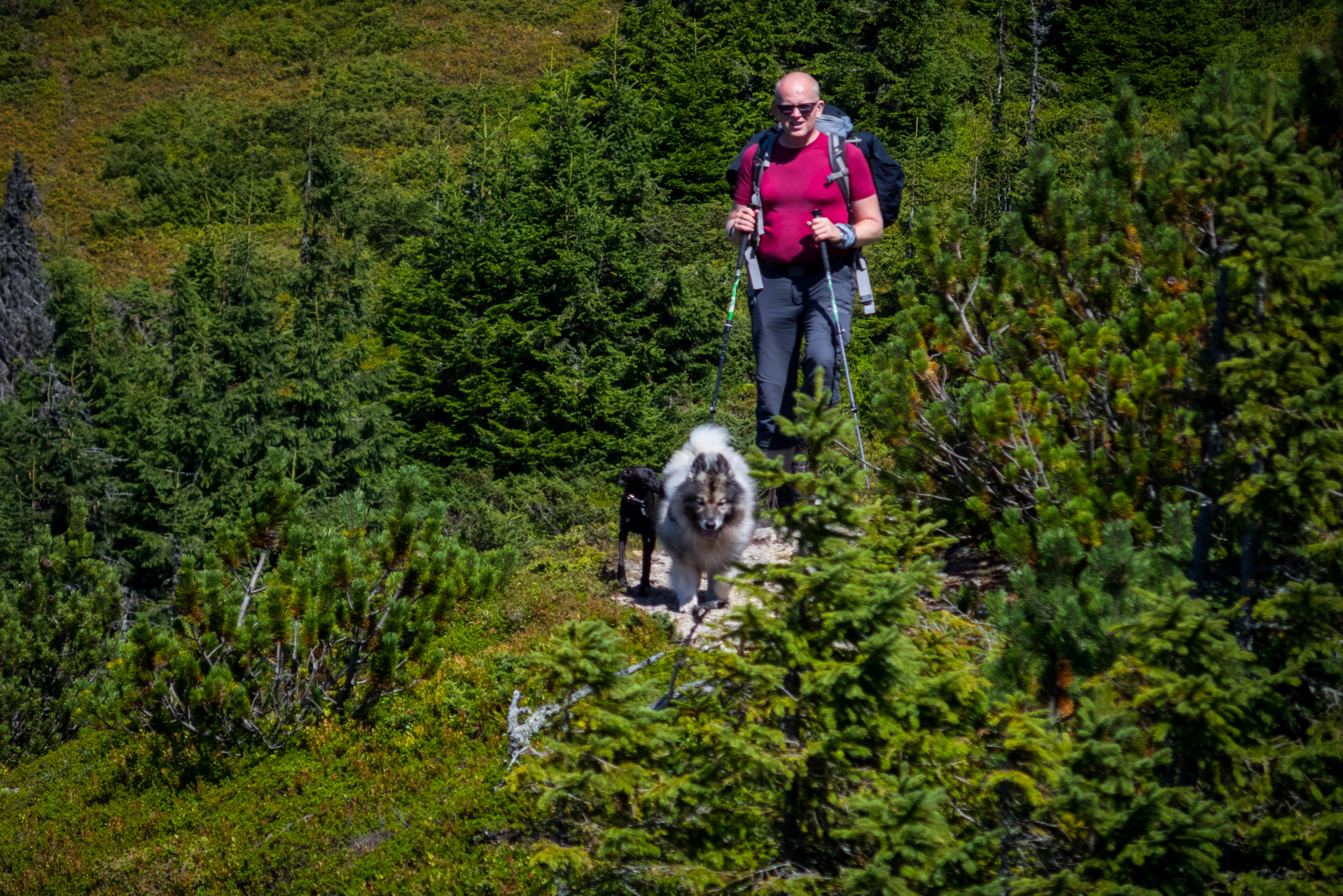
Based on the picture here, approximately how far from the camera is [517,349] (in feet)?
53.9

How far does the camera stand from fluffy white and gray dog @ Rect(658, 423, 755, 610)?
232 inches

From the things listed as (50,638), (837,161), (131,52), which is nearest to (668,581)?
(837,161)

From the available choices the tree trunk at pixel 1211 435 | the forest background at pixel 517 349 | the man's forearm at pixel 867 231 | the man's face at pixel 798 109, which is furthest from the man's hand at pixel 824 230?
the tree trunk at pixel 1211 435

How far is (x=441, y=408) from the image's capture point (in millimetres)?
18766

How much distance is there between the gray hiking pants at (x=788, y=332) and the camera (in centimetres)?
574

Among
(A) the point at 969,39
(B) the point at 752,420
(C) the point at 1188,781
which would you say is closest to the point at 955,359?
(C) the point at 1188,781

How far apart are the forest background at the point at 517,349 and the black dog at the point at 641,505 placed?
70 centimetres

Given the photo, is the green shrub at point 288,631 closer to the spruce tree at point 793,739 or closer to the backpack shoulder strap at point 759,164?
the backpack shoulder strap at point 759,164

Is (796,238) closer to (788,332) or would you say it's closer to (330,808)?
(788,332)

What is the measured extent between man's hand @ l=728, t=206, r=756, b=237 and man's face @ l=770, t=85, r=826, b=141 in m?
0.50

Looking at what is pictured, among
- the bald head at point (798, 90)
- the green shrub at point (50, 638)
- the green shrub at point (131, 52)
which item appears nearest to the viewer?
the bald head at point (798, 90)

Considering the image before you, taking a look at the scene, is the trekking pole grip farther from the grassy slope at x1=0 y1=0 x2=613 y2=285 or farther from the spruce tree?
the grassy slope at x1=0 y1=0 x2=613 y2=285

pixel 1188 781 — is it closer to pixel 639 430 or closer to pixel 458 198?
pixel 639 430

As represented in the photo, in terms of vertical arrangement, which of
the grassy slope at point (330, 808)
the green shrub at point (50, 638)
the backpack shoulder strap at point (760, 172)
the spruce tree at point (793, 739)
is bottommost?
the green shrub at point (50, 638)
